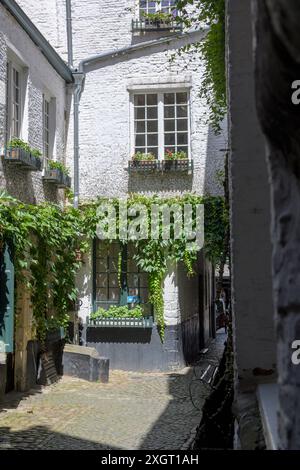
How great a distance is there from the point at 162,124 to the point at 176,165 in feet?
3.49

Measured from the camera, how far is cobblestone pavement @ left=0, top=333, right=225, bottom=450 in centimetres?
617

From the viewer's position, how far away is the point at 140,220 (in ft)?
38.6

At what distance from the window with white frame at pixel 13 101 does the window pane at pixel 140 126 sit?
10.4 feet

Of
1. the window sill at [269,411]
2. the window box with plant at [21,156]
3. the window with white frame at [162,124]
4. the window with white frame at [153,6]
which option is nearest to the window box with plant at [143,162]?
the window with white frame at [162,124]

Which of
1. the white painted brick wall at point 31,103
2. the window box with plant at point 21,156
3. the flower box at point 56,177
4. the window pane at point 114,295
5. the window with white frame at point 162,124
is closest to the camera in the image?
the window box with plant at point 21,156

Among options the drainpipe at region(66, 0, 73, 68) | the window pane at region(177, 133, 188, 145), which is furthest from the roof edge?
the window pane at region(177, 133, 188, 145)

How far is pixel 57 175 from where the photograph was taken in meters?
Result: 10.9

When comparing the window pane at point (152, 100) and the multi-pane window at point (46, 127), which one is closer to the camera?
the multi-pane window at point (46, 127)

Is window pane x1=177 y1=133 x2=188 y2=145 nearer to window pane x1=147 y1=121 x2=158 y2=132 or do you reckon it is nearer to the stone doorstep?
window pane x1=147 y1=121 x2=158 y2=132

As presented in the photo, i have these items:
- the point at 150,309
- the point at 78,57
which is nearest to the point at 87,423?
the point at 150,309

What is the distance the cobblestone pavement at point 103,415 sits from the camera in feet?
20.2

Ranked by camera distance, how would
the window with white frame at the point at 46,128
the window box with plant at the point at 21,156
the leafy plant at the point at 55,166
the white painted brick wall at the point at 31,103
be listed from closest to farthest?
the window box with plant at the point at 21,156 < the white painted brick wall at the point at 31,103 < the leafy plant at the point at 55,166 < the window with white frame at the point at 46,128

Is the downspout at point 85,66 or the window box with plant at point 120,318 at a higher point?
the downspout at point 85,66

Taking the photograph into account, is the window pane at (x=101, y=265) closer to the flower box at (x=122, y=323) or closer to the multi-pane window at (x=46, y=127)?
the flower box at (x=122, y=323)
